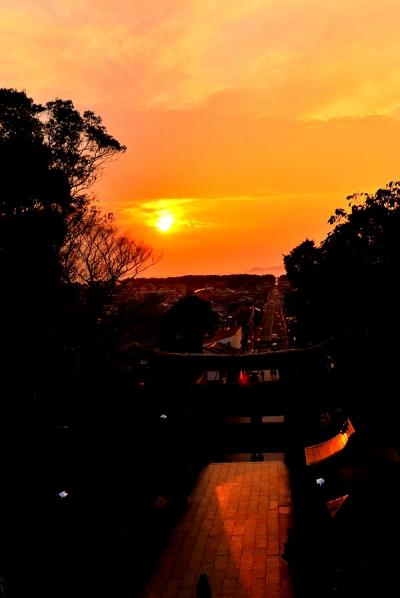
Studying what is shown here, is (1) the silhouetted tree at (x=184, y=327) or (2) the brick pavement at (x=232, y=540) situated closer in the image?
(2) the brick pavement at (x=232, y=540)

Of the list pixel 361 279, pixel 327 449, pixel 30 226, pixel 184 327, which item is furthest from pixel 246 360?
pixel 184 327

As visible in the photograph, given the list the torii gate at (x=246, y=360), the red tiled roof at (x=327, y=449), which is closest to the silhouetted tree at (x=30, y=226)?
the torii gate at (x=246, y=360)

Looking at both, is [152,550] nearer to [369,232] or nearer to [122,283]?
[122,283]

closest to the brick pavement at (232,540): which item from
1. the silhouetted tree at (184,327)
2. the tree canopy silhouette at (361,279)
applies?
the tree canopy silhouette at (361,279)

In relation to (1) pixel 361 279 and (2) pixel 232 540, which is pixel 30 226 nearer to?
(2) pixel 232 540

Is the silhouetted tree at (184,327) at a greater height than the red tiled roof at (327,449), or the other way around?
the silhouetted tree at (184,327)

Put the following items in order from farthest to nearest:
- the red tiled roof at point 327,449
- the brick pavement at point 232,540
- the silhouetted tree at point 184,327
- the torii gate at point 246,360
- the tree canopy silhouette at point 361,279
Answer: the silhouetted tree at point 184,327 → the tree canopy silhouette at point 361,279 → the torii gate at point 246,360 → the red tiled roof at point 327,449 → the brick pavement at point 232,540

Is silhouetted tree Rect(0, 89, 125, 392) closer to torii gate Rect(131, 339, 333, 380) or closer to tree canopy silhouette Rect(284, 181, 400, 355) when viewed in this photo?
torii gate Rect(131, 339, 333, 380)

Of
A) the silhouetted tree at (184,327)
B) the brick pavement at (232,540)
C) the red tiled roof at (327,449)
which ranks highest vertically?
the silhouetted tree at (184,327)

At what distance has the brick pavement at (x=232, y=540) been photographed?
920 cm

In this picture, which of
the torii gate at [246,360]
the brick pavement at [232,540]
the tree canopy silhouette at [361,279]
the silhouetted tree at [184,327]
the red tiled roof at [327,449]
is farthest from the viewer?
the silhouetted tree at [184,327]

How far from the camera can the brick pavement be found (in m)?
9.20

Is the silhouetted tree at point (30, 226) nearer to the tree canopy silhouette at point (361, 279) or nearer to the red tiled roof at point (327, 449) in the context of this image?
the red tiled roof at point (327, 449)

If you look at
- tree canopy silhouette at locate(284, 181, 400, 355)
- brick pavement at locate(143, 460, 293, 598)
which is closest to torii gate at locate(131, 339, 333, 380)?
brick pavement at locate(143, 460, 293, 598)
